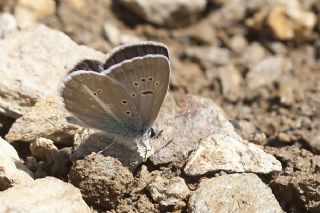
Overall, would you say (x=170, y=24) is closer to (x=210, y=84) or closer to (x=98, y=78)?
(x=210, y=84)

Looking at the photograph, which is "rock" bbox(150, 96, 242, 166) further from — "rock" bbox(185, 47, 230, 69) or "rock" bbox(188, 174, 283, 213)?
"rock" bbox(185, 47, 230, 69)

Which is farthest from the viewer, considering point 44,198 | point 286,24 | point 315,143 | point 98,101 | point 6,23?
point 286,24

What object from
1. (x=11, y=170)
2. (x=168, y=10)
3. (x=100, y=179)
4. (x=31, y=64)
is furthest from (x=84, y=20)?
(x=100, y=179)

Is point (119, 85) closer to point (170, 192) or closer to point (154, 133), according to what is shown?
point (154, 133)

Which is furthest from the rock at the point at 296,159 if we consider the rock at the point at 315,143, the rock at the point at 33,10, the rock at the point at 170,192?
the rock at the point at 33,10

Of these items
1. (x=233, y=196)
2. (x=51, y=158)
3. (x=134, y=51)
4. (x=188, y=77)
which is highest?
(x=134, y=51)

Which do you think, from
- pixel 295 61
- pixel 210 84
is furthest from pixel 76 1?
pixel 295 61
